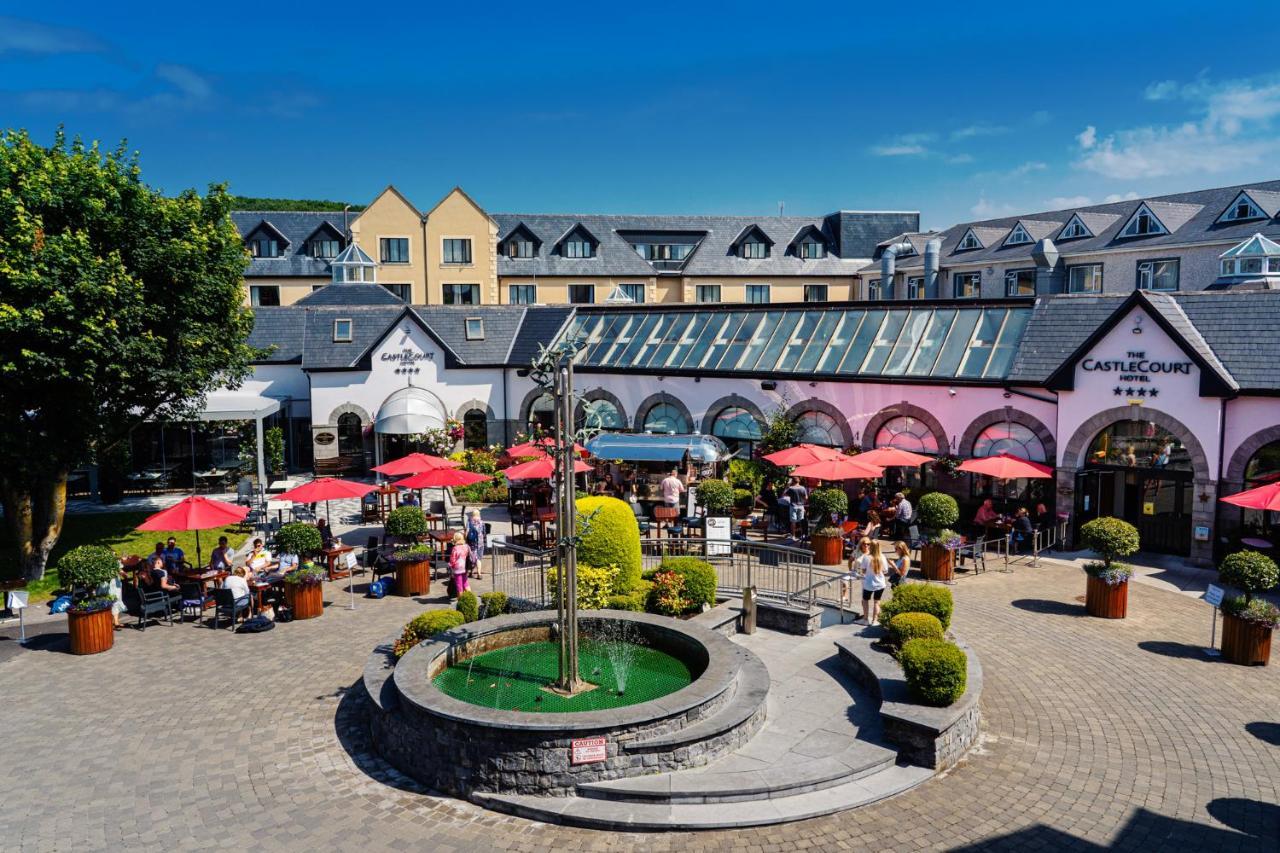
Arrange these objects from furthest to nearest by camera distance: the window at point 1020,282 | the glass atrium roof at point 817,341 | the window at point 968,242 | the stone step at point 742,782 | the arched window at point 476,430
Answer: the window at point 968,242
the window at point 1020,282
the arched window at point 476,430
the glass atrium roof at point 817,341
the stone step at point 742,782

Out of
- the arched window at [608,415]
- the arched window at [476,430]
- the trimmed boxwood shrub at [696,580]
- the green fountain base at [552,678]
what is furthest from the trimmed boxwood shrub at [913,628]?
the arched window at [476,430]

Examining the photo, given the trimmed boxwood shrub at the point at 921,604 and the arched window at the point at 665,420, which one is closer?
A: the trimmed boxwood shrub at the point at 921,604

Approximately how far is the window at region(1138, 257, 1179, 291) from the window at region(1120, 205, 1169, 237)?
67.7 inches

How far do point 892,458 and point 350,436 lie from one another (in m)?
21.2

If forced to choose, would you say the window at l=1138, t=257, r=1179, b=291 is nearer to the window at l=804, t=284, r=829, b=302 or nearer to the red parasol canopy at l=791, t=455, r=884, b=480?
the window at l=804, t=284, r=829, b=302

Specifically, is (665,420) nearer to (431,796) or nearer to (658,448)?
(658,448)

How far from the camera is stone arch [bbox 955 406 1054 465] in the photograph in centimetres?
2383

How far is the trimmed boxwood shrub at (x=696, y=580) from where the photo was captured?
16.9 metres

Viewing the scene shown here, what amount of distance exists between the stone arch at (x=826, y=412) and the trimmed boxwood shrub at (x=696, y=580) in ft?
37.8

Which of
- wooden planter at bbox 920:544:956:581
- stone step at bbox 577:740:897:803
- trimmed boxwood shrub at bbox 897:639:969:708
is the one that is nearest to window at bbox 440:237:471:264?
wooden planter at bbox 920:544:956:581

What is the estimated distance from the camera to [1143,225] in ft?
150

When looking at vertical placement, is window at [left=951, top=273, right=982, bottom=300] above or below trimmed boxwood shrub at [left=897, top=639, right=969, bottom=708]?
above

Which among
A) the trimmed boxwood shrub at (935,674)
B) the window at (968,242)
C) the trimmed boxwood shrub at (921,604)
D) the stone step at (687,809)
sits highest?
the window at (968,242)

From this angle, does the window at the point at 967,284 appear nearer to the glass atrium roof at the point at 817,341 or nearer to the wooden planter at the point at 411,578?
the glass atrium roof at the point at 817,341
